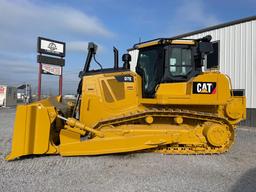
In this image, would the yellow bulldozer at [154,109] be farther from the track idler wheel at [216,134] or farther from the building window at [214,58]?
the building window at [214,58]

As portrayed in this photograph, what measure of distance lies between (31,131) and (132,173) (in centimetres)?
238

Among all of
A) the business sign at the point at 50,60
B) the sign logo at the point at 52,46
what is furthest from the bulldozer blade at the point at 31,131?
the sign logo at the point at 52,46

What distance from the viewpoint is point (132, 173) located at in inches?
241

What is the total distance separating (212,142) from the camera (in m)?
7.64

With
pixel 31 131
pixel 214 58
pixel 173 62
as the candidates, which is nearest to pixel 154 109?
pixel 173 62

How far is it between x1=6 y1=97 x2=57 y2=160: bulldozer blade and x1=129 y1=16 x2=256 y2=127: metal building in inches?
445

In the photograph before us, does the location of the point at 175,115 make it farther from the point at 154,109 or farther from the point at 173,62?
the point at 173,62

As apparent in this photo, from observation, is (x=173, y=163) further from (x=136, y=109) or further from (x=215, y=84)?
(x=215, y=84)

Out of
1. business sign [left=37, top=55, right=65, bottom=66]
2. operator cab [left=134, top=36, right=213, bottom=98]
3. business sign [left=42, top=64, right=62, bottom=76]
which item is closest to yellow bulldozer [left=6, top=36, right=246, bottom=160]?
operator cab [left=134, top=36, right=213, bottom=98]

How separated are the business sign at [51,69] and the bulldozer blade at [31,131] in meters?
12.2

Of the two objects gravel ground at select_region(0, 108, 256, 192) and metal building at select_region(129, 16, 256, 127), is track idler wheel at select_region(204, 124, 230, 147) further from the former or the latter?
metal building at select_region(129, 16, 256, 127)

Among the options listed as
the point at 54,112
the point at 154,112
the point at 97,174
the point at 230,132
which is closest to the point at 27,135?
the point at 54,112

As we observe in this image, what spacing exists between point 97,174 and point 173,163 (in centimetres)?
177

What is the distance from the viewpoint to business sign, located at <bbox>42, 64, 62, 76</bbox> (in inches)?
743
